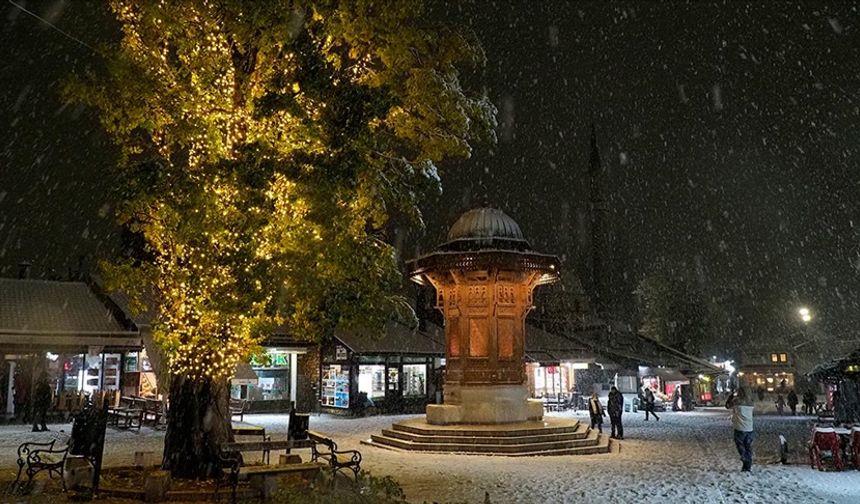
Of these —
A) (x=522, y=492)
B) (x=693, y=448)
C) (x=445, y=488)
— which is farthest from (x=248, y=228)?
(x=693, y=448)

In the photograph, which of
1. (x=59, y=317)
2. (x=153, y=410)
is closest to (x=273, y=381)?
(x=153, y=410)

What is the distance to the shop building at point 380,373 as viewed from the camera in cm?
3070

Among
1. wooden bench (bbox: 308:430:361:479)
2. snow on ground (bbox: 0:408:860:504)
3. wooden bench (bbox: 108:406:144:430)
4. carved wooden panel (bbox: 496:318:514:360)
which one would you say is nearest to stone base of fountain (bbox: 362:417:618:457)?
snow on ground (bbox: 0:408:860:504)

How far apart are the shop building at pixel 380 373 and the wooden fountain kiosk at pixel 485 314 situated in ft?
31.3

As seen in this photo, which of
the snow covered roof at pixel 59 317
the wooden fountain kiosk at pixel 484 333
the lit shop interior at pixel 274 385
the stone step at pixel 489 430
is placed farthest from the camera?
the lit shop interior at pixel 274 385

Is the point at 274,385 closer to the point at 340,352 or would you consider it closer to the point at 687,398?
the point at 340,352

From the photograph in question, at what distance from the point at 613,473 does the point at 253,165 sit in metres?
9.37

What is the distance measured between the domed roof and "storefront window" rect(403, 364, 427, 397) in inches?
512

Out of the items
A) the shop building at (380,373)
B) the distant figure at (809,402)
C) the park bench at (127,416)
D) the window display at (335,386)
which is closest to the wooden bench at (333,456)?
the park bench at (127,416)

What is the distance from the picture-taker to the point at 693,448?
17.9m

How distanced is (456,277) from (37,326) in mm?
16571

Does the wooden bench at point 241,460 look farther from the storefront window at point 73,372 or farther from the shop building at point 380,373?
the storefront window at point 73,372

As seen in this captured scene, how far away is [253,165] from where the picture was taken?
31.7ft

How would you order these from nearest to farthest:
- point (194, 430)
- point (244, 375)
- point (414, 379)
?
point (194, 430) → point (244, 375) → point (414, 379)
